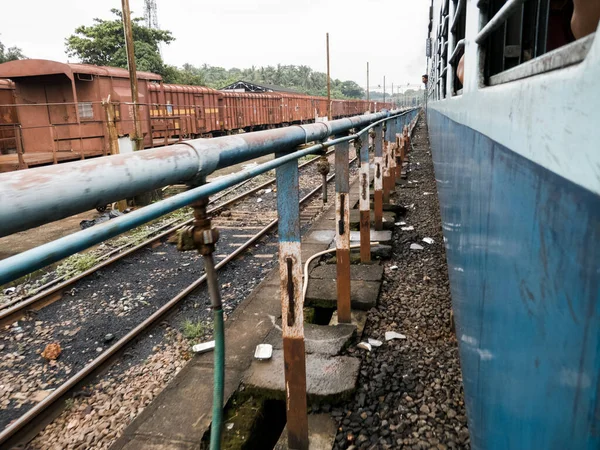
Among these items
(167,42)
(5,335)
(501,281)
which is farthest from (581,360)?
(167,42)

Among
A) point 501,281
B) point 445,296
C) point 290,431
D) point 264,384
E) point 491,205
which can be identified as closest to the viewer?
point 501,281

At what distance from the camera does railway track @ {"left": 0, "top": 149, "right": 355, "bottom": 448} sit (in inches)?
133

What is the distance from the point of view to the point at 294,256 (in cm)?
221

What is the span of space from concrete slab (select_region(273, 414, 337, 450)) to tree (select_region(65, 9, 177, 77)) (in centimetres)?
3720

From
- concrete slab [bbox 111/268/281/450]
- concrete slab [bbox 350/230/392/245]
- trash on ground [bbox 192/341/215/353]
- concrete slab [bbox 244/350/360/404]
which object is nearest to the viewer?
concrete slab [bbox 111/268/281/450]

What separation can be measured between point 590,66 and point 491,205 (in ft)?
2.71

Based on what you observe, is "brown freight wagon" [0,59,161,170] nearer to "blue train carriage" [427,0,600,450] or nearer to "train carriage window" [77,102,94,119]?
"train carriage window" [77,102,94,119]

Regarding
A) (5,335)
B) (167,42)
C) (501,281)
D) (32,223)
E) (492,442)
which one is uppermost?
(167,42)

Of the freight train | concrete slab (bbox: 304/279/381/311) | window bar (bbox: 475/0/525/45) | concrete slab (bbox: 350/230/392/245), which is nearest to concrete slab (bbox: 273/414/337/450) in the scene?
concrete slab (bbox: 304/279/381/311)

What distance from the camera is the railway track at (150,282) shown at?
3.37m

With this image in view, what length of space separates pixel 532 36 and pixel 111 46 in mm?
39865

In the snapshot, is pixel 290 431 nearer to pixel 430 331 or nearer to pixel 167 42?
pixel 430 331

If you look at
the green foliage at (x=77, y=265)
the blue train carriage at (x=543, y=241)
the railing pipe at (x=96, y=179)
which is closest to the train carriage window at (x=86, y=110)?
the green foliage at (x=77, y=265)

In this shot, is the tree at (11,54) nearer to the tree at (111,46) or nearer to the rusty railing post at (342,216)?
the tree at (111,46)
